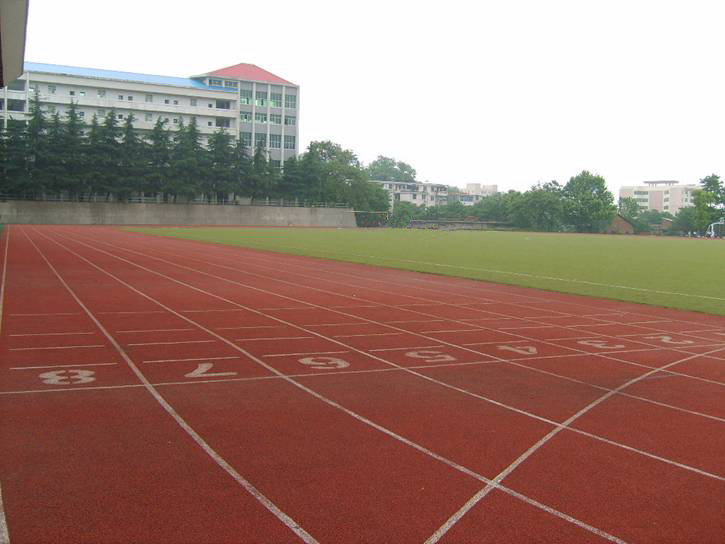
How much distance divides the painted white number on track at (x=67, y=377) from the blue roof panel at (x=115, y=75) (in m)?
76.9

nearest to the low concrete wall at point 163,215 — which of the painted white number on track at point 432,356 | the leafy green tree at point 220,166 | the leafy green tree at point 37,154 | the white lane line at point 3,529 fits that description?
the leafy green tree at point 37,154

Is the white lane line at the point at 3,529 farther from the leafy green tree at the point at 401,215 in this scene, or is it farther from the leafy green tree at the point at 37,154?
the leafy green tree at the point at 401,215

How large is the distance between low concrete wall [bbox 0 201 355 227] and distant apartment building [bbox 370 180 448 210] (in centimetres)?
5822

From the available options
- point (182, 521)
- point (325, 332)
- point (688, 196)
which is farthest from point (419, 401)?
point (688, 196)

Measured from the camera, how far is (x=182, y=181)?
68688 millimetres

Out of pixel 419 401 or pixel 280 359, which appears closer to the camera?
pixel 419 401

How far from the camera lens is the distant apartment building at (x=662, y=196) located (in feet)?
506

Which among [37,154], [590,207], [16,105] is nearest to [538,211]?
[590,207]

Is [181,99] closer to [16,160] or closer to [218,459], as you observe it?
[16,160]

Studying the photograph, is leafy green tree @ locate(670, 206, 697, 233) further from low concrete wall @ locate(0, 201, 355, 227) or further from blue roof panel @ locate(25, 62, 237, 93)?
blue roof panel @ locate(25, 62, 237, 93)

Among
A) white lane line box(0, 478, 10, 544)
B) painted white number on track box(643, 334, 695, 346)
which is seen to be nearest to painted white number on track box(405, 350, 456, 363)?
painted white number on track box(643, 334, 695, 346)

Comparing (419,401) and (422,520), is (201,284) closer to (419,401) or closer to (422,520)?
(419,401)

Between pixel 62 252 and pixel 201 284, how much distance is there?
12077 mm

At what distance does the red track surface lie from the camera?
3844 mm
